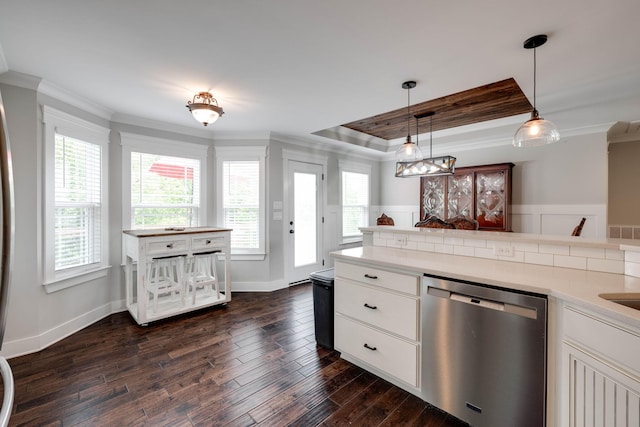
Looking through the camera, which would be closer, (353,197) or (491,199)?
(491,199)

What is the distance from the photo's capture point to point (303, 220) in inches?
189

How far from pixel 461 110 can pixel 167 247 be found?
410cm

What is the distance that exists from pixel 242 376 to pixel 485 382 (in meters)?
1.67

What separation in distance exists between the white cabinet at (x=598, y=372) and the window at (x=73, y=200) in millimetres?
3942

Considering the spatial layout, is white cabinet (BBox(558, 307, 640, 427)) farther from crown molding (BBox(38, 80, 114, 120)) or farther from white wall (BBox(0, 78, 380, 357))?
crown molding (BBox(38, 80, 114, 120))

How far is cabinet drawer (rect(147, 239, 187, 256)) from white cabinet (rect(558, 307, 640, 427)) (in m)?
3.39

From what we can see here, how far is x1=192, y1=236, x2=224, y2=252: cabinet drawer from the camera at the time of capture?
3.38m

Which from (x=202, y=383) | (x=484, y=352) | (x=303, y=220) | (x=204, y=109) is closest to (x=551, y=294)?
(x=484, y=352)

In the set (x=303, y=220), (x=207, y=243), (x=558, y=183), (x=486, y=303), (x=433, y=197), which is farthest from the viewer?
(x=433, y=197)

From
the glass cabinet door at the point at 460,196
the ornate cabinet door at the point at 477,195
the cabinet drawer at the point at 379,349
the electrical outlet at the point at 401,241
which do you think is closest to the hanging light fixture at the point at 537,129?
the electrical outlet at the point at 401,241

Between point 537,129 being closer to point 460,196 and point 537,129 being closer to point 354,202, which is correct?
point 460,196

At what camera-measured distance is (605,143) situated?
3.70 metres

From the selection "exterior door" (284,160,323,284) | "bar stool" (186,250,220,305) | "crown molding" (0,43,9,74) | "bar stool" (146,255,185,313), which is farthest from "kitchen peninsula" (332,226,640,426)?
"crown molding" (0,43,9,74)

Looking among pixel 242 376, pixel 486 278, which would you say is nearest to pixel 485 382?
pixel 486 278
